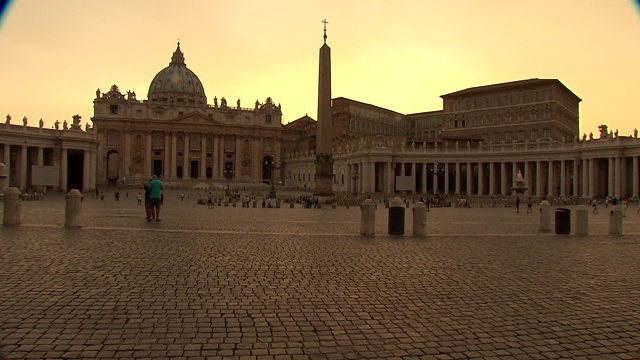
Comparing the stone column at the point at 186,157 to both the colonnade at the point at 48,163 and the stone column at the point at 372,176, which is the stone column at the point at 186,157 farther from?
the stone column at the point at 372,176

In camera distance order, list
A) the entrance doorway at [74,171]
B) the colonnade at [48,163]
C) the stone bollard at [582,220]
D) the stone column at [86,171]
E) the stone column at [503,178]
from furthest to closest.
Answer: the entrance doorway at [74,171], the stone column at [503,178], the stone column at [86,171], the colonnade at [48,163], the stone bollard at [582,220]

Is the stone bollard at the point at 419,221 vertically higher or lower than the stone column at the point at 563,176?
lower

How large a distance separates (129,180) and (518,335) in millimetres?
Answer: 91567

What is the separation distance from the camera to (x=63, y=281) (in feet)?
26.2

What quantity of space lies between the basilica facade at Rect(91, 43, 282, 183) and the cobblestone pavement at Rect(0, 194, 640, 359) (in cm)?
8821

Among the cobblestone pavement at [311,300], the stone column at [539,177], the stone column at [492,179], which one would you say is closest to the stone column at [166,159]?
the stone column at [492,179]

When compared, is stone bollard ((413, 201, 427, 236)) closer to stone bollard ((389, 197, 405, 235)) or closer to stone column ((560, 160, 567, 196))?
stone bollard ((389, 197, 405, 235))

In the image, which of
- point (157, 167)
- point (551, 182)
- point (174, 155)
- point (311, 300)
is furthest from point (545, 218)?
point (157, 167)

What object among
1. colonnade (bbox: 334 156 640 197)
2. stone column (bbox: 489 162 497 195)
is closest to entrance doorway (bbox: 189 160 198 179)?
colonnade (bbox: 334 156 640 197)

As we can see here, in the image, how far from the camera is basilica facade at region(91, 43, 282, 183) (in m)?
102

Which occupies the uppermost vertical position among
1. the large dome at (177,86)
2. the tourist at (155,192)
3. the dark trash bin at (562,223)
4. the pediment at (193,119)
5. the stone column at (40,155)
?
the large dome at (177,86)

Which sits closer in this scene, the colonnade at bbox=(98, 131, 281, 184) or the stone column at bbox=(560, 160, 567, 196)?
the stone column at bbox=(560, 160, 567, 196)

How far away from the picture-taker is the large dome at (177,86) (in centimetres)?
12419

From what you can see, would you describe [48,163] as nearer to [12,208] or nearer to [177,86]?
[12,208]
